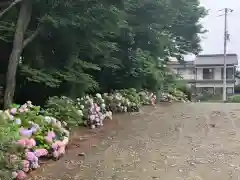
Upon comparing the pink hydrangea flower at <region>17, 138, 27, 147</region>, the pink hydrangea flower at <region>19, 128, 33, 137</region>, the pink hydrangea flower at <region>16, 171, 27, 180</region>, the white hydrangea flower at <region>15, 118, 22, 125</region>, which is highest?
the white hydrangea flower at <region>15, 118, 22, 125</region>

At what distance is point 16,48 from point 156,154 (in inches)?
95.7

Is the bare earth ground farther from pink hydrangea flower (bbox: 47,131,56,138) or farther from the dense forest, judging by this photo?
the dense forest

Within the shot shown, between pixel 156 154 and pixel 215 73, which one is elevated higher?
pixel 215 73

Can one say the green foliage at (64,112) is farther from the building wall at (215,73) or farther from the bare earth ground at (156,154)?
the building wall at (215,73)

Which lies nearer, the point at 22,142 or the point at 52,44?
the point at 22,142

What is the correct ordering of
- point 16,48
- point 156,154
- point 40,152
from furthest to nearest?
point 16,48 < point 156,154 < point 40,152

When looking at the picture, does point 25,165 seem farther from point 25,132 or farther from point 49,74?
point 49,74

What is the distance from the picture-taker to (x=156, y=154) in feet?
12.6

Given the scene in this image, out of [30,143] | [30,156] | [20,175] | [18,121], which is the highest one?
[18,121]

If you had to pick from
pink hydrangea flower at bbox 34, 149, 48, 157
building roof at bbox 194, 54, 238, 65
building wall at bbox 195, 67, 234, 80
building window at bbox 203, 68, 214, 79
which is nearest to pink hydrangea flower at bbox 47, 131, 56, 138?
pink hydrangea flower at bbox 34, 149, 48, 157

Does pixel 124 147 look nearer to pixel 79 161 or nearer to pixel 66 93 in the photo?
pixel 79 161

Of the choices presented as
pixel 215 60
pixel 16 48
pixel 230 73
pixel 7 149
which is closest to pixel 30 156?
pixel 7 149

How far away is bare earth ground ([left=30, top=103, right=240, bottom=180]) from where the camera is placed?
3211 millimetres

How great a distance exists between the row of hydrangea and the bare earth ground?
0.55 ft
